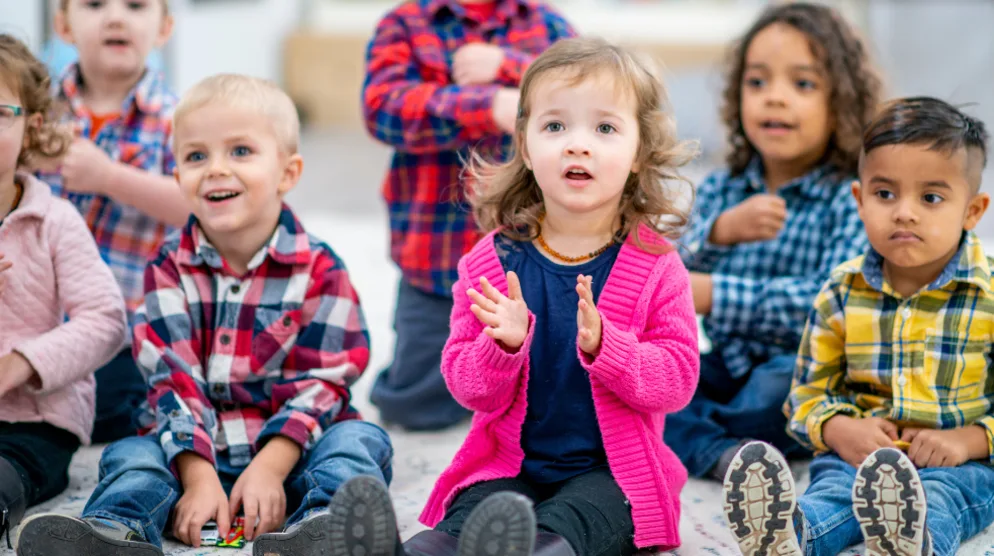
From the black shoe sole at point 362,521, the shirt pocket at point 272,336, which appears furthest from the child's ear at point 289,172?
the black shoe sole at point 362,521

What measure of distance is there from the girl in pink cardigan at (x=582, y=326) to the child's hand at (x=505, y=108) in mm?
358

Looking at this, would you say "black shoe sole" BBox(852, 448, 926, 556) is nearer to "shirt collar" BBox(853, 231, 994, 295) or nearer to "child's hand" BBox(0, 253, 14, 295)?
"shirt collar" BBox(853, 231, 994, 295)

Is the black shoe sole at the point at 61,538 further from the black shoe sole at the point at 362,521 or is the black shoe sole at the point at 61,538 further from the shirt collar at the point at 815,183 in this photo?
the shirt collar at the point at 815,183

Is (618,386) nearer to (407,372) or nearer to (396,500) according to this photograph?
(396,500)

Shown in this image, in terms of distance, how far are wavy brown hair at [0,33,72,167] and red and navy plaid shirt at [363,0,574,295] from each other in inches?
21.6

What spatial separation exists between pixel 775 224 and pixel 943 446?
1.66 feet

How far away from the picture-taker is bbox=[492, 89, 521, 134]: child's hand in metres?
1.73

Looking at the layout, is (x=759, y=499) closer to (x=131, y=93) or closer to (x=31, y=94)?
(x=31, y=94)

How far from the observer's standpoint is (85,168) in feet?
5.77

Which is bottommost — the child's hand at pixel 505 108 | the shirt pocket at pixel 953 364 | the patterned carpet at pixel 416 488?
the patterned carpet at pixel 416 488

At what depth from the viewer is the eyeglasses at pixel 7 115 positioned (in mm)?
1487

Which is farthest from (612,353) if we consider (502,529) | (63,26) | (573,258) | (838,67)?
(63,26)

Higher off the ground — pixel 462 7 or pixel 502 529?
pixel 462 7

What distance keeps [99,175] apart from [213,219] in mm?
432
